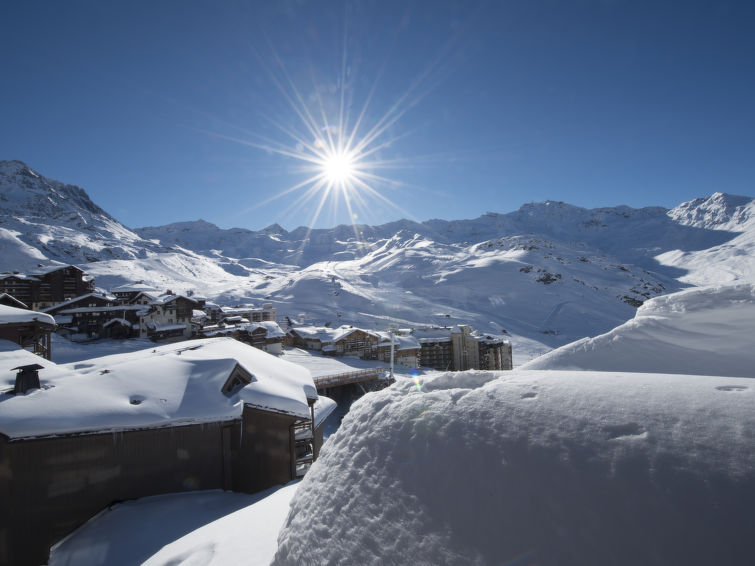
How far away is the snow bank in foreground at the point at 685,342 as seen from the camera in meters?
3.92

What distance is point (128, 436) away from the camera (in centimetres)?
921

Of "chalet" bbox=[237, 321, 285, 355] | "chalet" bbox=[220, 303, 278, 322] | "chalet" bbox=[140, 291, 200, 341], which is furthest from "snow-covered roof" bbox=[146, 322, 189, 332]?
"chalet" bbox=[220, 303, 278, 322]

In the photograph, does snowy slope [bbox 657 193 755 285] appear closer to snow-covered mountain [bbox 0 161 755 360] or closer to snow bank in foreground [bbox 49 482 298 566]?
snow-covered mountain [bbox 0 161 755 360]

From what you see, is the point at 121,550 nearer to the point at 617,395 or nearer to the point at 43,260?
the point at 617,395

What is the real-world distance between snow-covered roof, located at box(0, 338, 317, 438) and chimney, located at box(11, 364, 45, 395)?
0.23 meters

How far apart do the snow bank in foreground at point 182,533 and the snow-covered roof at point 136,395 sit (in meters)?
2.11

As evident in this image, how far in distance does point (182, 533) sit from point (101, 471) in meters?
3.35

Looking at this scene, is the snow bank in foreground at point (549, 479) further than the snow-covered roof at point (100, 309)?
No

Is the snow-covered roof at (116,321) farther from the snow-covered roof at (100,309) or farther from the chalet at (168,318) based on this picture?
the snow-covered roof at (100,309)

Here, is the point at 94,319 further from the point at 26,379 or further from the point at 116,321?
the point at 26,379

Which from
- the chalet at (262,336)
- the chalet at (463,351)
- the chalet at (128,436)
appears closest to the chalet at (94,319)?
the chalet at (262,336)

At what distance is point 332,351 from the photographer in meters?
39.7

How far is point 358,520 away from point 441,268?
379 feet

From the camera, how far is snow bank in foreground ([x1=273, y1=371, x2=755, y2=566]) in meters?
1.90
